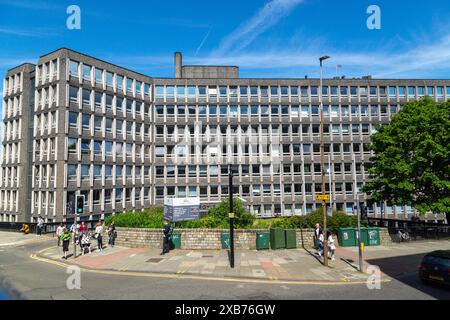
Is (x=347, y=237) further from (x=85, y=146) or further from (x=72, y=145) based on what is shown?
(x=72, y=145)

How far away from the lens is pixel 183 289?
12.3m

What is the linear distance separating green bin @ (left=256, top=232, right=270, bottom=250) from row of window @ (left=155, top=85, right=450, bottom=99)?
28939 mm

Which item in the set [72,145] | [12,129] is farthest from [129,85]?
[12,129]

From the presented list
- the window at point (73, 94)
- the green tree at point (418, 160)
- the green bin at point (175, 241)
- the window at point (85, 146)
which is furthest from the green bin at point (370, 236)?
the window at point (73, 94)

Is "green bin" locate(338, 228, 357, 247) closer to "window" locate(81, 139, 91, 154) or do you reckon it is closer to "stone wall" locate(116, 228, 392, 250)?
"stone wall" locate(116, 228, 392, 250)

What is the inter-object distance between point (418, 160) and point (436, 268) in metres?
13.5

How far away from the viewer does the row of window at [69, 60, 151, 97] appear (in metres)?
36.4

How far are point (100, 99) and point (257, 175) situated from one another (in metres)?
23.3

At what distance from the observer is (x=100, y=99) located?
3862 centimetres

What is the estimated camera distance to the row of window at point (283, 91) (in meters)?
45.6

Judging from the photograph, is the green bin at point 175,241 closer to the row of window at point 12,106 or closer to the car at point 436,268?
the car at point 436,268

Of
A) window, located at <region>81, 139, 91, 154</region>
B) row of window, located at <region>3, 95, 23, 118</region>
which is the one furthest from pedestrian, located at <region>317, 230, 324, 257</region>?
row of window, located at <region>3, 95, 23, 118</region>

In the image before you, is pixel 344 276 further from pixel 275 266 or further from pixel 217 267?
pixel 217 267
